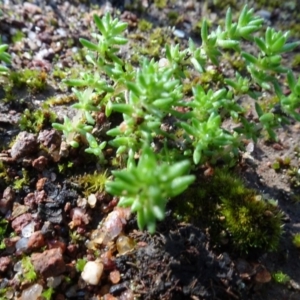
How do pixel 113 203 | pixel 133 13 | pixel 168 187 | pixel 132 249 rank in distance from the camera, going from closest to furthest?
pixel 168 187 < pixel 132 249 < pixel 113 203 < pixel 133 13

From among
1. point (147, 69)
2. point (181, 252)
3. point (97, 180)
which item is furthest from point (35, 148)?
point (181, 252)

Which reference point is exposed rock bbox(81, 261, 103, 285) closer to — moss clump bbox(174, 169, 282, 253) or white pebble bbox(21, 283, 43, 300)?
white pebble bbox(21, 283, 43, 300)

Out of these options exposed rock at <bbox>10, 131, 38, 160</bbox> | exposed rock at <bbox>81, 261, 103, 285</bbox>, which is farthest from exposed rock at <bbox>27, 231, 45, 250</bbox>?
exposed rock at <bbox>10, 131, 38, 160</bbox>

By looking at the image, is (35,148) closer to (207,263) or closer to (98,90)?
(98,90)

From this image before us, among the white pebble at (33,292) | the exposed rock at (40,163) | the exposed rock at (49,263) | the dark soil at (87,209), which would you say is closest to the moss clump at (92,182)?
the dark soil at (87,209)

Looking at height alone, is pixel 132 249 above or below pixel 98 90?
below

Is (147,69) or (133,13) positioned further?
(133,13)
